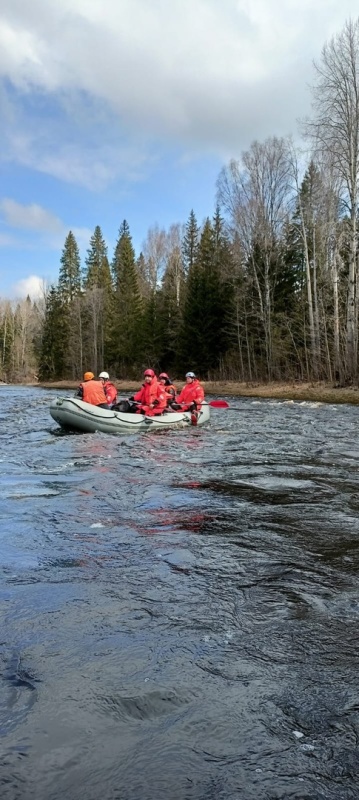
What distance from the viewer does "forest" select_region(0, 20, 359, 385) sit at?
893 inches

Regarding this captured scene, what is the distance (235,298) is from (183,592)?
1166 inches

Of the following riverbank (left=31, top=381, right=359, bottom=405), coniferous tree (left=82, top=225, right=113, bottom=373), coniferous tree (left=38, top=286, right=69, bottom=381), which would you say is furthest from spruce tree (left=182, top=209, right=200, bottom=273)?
riverbank (left=31, top=381, right=359, bottom=405)

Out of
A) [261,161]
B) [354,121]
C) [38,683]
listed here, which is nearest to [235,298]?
[261,161]

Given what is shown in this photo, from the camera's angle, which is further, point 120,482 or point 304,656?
point 120,482

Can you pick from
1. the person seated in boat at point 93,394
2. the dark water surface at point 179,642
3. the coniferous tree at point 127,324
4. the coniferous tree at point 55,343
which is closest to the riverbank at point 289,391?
the person seated in boat at point 93,394

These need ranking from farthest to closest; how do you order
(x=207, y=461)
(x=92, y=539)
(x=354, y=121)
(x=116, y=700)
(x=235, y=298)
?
(x=235, y=298) → (x=354, y=121) → (x=207, y=461) → (x=92, y=539) → (x=116, y=700)

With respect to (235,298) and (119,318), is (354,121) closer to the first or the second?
(235,298)

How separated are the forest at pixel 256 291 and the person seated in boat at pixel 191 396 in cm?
851

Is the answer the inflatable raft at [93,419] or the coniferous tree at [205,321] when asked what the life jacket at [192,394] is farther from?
the coniferous tree at [205,321]

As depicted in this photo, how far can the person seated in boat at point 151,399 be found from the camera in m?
14.2

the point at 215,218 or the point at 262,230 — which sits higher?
the point at 215,218

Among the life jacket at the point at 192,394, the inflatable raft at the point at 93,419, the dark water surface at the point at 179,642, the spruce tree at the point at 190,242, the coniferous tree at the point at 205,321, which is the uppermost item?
the spruce tree at the point at 190,242

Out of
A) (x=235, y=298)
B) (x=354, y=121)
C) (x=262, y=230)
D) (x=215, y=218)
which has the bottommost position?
(x=235, y=298)

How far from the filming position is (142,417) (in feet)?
44.4
